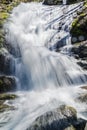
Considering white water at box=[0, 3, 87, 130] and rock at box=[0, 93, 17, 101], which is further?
rock at box=[0, 93, 17, 101]

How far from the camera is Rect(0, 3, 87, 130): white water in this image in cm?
1514

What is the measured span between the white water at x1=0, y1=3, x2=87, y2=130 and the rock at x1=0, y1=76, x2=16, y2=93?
1.50ft

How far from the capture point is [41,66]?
2119 centimetres

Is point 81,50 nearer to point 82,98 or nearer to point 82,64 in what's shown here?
point 82,64

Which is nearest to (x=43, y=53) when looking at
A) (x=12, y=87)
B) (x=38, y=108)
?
(x=12, y=87)

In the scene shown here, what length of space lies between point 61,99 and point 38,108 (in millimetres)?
1772

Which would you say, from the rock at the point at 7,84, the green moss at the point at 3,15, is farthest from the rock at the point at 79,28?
the green moss at the point at 3,15

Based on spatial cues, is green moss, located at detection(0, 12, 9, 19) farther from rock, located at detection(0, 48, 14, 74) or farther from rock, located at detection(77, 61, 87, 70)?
rock, located at detection(77, 61, 87, 70)

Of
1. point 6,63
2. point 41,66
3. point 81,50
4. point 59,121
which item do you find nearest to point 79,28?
point 81,50

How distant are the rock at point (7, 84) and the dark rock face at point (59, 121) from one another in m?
8.24

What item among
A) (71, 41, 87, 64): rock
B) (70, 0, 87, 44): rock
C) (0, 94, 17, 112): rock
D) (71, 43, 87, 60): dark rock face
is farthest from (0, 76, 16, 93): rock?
(70, 0, 87, 44): rock

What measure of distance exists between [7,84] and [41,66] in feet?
9.34

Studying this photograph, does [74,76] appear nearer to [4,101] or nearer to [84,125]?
[4,101]

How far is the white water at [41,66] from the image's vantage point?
15141 millimetres
